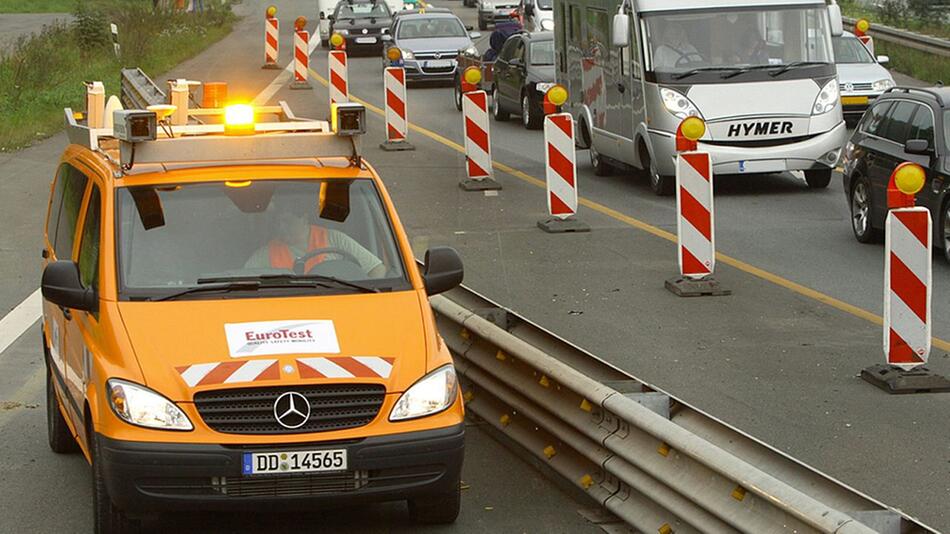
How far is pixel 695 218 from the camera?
589 inches

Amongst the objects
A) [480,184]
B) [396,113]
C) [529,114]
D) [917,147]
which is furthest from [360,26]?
[917,147]

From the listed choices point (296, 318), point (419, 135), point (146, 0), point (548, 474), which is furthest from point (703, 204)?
point (146, 0)

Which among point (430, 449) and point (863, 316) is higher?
point (430, 449)

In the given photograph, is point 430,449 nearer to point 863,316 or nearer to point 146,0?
point 863,316

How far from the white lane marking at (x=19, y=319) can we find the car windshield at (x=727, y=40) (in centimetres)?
934

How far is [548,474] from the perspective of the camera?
8.88 metres

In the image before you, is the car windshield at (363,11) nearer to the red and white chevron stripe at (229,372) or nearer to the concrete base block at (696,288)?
the concrete base block at (696,288)

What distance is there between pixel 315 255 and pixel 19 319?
6408 millimetres

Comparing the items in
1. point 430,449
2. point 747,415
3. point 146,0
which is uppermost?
point 430,449

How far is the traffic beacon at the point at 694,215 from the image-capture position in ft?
48.9

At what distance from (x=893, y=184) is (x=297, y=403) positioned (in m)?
5.24

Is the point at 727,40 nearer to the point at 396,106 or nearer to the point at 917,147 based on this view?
the point at 917,147

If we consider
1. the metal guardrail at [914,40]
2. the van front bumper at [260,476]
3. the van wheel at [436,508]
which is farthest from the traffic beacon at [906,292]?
the metal guardrail at [914,40]

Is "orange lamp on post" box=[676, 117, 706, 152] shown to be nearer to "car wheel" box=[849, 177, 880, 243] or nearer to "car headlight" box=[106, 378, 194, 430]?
"car wheel" box=[849, 177, 880, 243]
